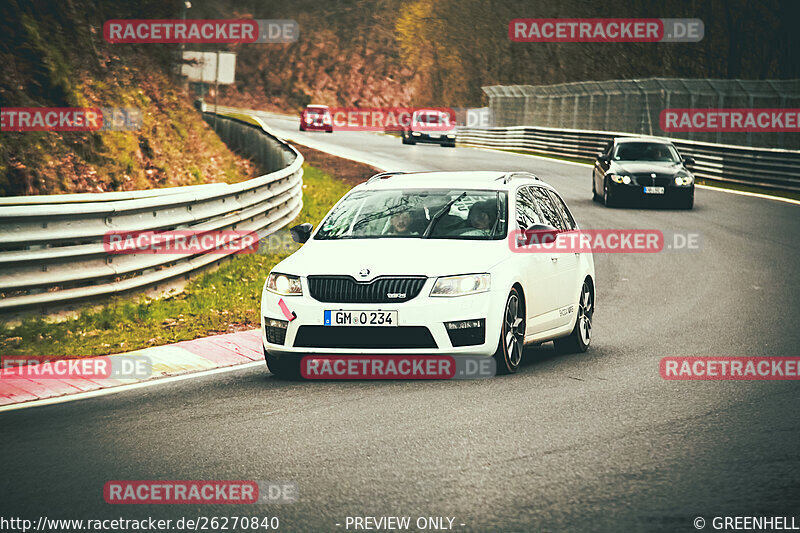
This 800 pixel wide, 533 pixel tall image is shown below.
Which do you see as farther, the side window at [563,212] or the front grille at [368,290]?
the side window at [563,212]

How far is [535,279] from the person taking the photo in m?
8.89

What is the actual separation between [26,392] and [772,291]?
968 cm

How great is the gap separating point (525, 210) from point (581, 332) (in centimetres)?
139

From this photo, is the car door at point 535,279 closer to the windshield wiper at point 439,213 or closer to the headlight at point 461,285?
the windshield wiper at point 439,213

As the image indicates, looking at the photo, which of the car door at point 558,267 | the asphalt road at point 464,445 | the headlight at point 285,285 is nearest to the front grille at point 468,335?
the asphalt road at point 464,445

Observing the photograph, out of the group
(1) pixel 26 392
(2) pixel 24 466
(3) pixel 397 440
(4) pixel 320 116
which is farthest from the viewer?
(4) pixel 320 116

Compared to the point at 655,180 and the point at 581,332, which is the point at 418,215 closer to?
the point at 581,332

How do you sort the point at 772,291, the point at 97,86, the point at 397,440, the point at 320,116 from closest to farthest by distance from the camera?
the point at 397,440 < the point at 772,291 < the point at 97,86 < the point at 320,116

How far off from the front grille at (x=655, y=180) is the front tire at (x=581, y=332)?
14227 millimetres

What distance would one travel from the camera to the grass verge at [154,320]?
9.62 m

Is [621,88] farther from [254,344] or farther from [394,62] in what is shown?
[394,62]

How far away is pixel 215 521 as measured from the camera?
4.90 metres

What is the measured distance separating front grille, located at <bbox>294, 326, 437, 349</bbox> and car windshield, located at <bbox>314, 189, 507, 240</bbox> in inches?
48.5

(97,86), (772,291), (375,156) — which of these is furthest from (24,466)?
(375,156)
